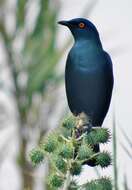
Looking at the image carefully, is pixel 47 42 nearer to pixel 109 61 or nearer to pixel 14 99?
pixel 14 99

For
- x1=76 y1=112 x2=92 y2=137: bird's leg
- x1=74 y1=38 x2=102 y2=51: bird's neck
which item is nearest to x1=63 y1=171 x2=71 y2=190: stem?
x1=76 y1=112 x2=92 y2=137: bird's leg

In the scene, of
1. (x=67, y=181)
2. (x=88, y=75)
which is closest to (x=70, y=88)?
(x=88, y=75)

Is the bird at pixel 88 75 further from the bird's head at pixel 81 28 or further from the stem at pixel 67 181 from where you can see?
the stem at pixel 67 181

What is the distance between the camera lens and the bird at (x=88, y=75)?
2.14 m

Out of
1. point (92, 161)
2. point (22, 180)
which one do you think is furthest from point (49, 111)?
point (92, 161)

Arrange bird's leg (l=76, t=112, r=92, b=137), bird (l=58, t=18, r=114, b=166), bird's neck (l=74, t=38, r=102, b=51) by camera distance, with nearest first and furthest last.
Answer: bird's leg (l=76, t=112, r=92, b=137) → bird (l=58, t=18, r=114, b=166) → bird's neck (l=74, t=38, r=102, b=51)

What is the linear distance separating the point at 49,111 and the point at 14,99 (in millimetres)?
184

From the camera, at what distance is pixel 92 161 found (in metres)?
1.93

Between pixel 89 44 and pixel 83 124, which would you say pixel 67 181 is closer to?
pixel 83 124

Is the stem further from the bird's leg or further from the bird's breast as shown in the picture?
the bird's breast

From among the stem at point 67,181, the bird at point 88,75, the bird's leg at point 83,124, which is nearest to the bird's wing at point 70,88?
the bird at point 88,75

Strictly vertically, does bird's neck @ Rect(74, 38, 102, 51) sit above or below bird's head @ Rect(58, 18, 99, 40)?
below

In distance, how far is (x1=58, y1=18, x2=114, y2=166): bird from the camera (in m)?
2.14

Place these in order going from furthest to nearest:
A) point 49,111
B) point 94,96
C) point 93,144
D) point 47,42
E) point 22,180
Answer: point 47,42 → point 49,111 → point 22,180 → point 94,96 → point 93,144
